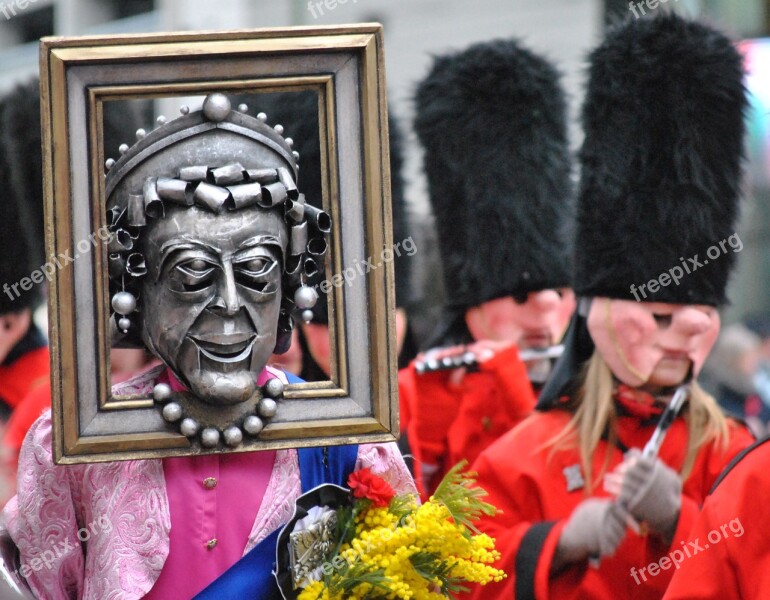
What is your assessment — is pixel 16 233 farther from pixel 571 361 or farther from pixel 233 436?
pixel 233 436

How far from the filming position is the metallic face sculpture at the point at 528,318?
5.81 meters

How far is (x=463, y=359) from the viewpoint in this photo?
18.8 feet

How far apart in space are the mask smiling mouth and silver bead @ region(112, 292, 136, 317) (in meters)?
0.16

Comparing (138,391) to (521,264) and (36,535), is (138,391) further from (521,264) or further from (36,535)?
(521,264)

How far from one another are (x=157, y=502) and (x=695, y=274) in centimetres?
215

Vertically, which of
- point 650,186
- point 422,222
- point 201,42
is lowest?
point 422,222

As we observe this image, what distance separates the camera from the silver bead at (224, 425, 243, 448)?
330 cm

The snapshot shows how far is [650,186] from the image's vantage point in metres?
4.93

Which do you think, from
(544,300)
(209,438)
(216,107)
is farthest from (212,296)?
(544,300)

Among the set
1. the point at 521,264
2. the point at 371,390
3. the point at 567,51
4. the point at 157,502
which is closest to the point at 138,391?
the point at 157,502

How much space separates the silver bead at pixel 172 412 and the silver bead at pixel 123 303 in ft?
0.74

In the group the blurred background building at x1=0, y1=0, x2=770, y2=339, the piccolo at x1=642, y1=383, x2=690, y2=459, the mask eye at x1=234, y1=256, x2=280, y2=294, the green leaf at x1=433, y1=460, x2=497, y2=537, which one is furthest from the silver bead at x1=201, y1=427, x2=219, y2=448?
the blurred background building at x1=0, y1=0, x2=770, y2=339

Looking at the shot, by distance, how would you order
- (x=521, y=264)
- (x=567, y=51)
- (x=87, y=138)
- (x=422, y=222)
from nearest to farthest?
(x=87, y=138) → (x=521, y=264) → (x=422, y=222) → (x=567, y=51)

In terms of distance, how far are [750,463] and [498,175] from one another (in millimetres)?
2389
